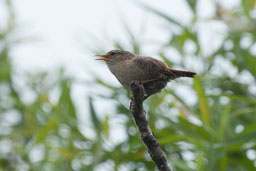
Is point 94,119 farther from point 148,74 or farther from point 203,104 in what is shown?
point 148,74

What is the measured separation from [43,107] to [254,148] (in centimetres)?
268

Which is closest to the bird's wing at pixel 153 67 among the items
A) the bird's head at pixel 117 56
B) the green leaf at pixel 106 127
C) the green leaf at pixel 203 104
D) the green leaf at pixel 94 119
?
the bird's head at pixel 117 56

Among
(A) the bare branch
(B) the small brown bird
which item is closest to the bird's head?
(B) the small brown bird

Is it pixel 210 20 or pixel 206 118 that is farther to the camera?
pixel 210 20

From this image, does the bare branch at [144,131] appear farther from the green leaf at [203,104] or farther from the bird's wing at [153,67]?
the green leaf at [203,104]

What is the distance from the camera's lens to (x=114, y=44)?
18.5 feet

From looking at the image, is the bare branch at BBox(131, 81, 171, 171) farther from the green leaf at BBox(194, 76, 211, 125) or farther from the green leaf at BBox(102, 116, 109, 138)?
the green leaf at BBox(102, 116, 109, 138)

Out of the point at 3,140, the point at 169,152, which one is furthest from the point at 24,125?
the point at 169,152

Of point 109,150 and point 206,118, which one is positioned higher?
point 206,118

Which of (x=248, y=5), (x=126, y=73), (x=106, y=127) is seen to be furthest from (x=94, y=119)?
(x=126, y=73)

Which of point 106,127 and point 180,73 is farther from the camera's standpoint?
point 106,127

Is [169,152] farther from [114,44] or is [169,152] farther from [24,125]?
[24,125]

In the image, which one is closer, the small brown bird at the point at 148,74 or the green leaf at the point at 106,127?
the small brown bird at the point at 148,74

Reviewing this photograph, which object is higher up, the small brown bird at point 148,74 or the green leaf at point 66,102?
the small brown bird at point 148,74
